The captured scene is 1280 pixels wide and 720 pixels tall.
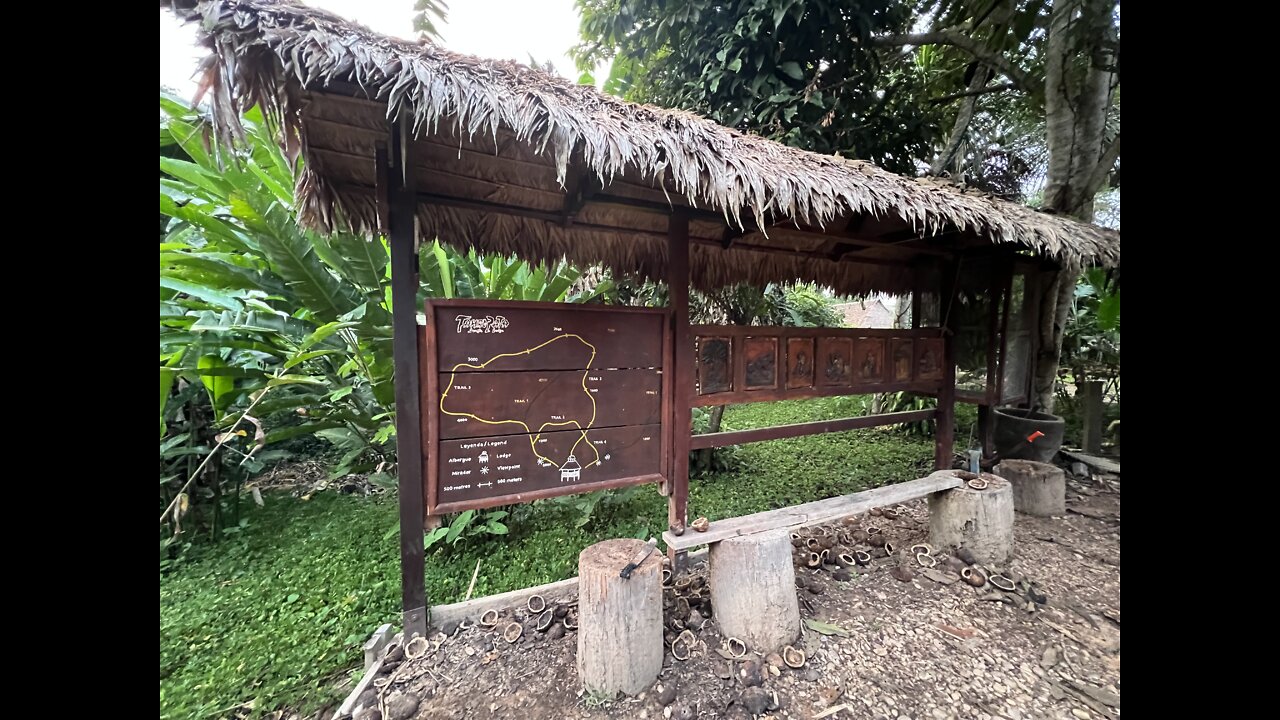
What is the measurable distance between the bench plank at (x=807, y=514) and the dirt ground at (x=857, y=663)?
42cm

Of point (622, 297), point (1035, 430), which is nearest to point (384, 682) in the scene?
point (622, 297)

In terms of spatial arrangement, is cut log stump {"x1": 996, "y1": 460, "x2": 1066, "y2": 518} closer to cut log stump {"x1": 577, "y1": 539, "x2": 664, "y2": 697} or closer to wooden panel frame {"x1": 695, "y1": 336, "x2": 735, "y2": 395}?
wooden panel frame {"x1": 695, "y1": 336, "x2": 735, "y2": 395}

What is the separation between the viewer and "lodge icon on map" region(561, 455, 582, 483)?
95.9 inches

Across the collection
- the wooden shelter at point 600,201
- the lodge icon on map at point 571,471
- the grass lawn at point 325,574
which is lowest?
the grass lawn at point 325,574

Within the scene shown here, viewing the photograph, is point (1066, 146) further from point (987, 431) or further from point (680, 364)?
point (680, 364)

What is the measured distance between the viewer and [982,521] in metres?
2.90

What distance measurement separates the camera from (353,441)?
3.85 meters

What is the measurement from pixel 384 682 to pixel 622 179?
284 cm

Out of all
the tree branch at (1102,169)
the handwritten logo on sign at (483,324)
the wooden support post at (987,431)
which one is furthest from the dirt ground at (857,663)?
the tree branch at (1102,169)

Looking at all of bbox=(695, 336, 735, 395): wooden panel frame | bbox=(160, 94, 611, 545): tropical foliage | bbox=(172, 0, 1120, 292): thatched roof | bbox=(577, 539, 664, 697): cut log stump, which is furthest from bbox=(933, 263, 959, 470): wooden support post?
bbox=(577, 539, 664, 697): cut log stump

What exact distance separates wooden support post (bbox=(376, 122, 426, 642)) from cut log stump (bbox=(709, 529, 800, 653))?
1574mm

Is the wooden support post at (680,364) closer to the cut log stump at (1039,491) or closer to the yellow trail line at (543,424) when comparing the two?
the yellow trail line at (543,424)

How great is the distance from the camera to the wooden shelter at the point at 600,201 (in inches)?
60.7

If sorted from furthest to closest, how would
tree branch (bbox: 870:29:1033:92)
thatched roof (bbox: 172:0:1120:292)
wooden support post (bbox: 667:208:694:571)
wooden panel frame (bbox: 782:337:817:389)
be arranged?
tree branch (bbox: 870:29:1033:92) < wooden panel frame (bbox: 782:337:817:389) < wooden support post (bbox: 667:208:694:571) < thatched roof (bbox: 172:0:1120:292)
